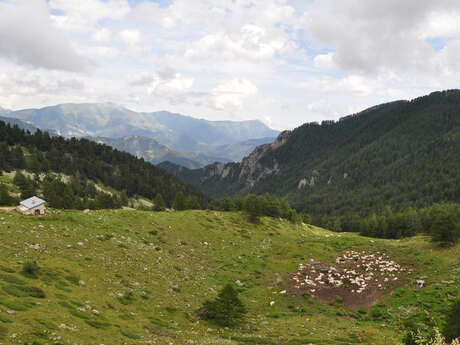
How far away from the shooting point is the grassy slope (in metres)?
21.2

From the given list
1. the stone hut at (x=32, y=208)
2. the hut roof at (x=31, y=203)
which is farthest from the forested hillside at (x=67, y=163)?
the stone hut at (x=32, y=208)

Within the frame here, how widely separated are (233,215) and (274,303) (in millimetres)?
44377

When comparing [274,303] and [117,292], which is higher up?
[117,292]

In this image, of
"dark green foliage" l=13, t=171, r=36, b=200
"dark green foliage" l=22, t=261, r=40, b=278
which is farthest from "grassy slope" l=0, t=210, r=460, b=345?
"dark green foliage" l=13, t=171, r=36, b=200

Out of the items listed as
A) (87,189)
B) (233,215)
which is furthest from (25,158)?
(233,215)

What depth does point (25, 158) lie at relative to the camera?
150250 mm

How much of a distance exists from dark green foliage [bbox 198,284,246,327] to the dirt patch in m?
16.2

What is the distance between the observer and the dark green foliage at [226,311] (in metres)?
29.3

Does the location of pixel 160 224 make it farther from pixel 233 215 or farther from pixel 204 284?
pixel 233 215

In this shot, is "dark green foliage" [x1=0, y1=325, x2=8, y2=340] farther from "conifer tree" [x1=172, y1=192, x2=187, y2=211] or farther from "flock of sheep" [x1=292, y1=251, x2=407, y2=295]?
"conifer tree" [x1=172, y1=192, x2=187, y2=211]

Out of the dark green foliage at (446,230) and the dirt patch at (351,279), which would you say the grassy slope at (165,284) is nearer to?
the dirt patch at (351,279)

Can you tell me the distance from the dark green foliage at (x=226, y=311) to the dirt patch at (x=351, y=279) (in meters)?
16.2

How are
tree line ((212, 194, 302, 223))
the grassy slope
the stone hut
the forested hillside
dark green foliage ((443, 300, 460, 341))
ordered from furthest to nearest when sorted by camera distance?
1. the forested hillside
2. tree line ((212, 194, 302, 223))
3. the stone hut
4. dark green foliage ((443, 300, 460, 341))
5. the grassy slope

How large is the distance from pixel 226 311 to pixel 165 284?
9.46 m
